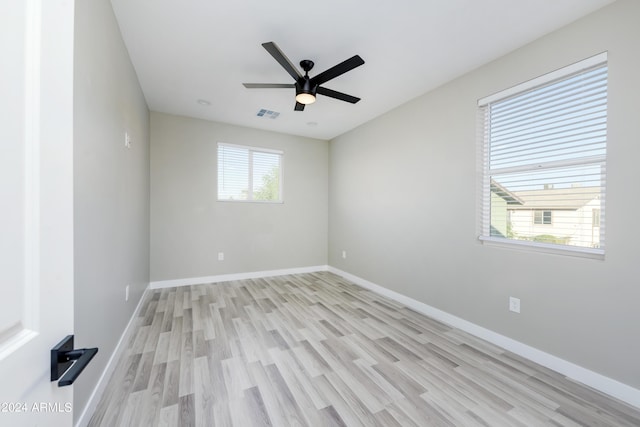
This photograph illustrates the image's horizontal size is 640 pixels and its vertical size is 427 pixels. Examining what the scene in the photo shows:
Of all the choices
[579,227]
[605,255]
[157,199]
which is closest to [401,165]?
[579,227]

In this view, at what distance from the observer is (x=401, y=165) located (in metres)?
3.41

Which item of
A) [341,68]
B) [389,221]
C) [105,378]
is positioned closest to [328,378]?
[105,378]

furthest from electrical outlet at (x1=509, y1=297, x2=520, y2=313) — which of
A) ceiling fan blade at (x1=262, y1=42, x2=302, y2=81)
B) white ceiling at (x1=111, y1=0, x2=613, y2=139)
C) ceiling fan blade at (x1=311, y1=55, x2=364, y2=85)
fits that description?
ceiling fan blade at (x1=262, y1=42, x2=302, y2=81)

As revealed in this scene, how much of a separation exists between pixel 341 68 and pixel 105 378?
2881 millimetres

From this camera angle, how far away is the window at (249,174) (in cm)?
428

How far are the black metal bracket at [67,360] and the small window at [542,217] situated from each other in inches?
112

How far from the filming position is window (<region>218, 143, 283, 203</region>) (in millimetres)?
4277

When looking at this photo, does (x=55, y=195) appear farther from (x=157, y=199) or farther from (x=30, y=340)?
(x=157, y=199)

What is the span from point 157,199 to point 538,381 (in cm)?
473

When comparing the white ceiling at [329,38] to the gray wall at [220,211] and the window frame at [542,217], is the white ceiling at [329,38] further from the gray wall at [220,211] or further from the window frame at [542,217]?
the window frame at [542,217]

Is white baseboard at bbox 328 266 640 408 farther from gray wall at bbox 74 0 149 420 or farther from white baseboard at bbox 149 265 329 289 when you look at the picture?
gray wall at bbox 74 0 149 420

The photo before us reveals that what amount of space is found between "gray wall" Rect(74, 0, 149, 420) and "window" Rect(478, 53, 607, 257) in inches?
122

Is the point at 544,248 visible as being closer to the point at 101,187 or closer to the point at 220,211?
the point at 101,187

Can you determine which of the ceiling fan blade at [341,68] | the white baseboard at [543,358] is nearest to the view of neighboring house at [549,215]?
the white baseboard at [543,358]
